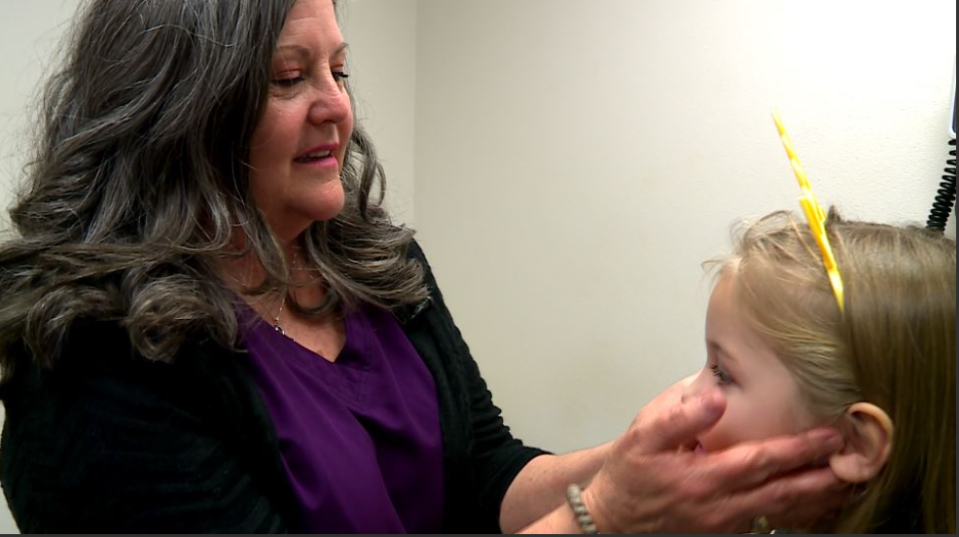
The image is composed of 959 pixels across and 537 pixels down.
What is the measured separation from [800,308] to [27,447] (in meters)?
0.84

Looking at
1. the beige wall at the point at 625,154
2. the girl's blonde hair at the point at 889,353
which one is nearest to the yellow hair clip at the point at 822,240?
the girl's blonde hair at the point at 889,353

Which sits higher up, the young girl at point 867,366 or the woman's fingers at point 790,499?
the young girl at point 867,366

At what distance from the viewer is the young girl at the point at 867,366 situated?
0.87 metres

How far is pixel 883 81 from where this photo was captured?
5.70 ft

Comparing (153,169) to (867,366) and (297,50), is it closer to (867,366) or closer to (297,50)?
(297,50)

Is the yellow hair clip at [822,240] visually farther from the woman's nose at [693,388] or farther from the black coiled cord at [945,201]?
the black coiled cord at [945,201]

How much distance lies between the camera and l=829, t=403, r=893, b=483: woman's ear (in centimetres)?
87

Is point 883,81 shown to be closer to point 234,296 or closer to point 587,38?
point 587,38

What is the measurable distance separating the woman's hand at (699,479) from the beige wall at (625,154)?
104 centimetres

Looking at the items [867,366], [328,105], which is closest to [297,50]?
[328,105]

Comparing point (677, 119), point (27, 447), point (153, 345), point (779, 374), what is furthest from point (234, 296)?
point (677, 119)

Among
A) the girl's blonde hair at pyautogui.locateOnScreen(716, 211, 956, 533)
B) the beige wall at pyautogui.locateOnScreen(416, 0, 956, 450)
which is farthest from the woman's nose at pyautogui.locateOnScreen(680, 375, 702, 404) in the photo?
the beige wall at pyautogui.locateOnScreen(416, 0, 956, 450)

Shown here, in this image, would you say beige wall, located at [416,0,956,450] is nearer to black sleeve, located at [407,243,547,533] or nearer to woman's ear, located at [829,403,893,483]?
black sleeve, located at [407,243,547,533]

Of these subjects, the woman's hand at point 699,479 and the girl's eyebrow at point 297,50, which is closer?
the woman's hand at point 699,479
